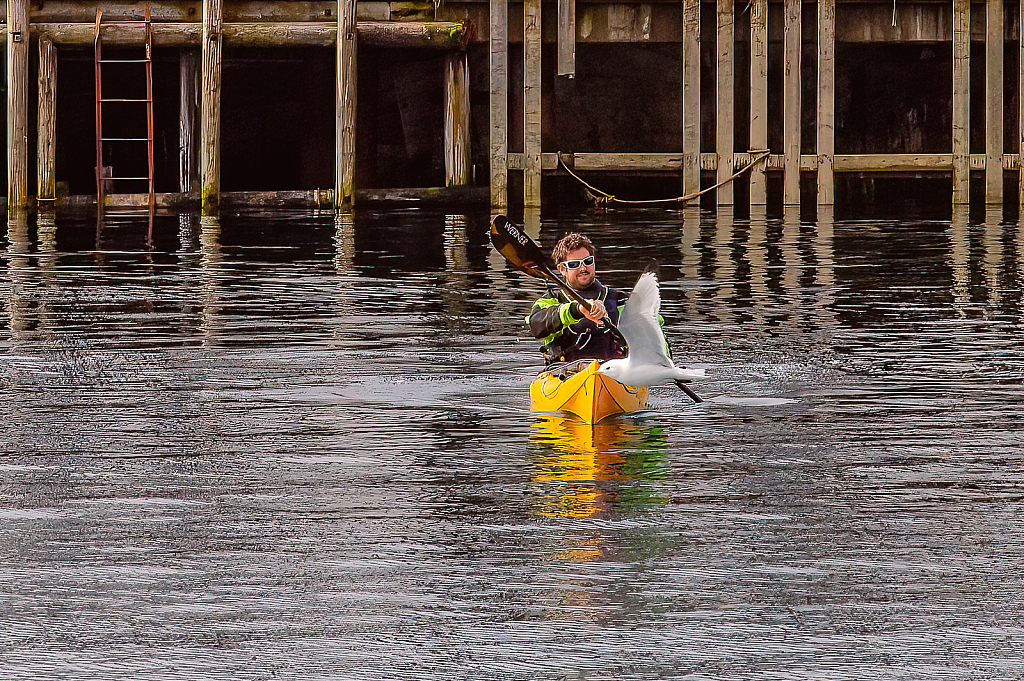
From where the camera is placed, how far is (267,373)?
1135cm

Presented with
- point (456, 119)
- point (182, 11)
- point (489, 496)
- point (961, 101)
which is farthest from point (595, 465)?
point (961, 101)

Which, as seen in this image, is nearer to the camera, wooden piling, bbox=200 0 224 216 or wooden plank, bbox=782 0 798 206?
wooden piling, bbox=200 0 224 216

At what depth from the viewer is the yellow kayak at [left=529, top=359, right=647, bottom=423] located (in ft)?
31.6

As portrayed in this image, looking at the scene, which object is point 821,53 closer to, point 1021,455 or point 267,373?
point 267,373

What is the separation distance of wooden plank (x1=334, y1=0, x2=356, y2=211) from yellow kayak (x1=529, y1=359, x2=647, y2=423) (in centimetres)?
1542

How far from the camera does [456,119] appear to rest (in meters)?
26.1

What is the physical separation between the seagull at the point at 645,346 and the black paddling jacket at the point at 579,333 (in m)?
0.56

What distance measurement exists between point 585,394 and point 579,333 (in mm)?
577

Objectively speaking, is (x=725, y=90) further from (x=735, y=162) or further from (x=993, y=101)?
(x=993, y=101)

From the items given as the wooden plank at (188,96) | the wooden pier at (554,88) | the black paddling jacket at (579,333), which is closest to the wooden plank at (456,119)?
the wooden pier at (554,88)

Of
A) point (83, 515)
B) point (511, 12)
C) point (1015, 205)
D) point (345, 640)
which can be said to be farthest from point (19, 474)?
point (1015, 205)

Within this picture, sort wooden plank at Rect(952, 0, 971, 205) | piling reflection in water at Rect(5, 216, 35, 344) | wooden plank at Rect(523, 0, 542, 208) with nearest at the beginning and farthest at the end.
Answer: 1. piling reflection in water at Rect(5, 216, 35, 344)
2. wooden plank at Rect(523, 0, 542, 208)
3. wooden plank at Rect(952, 0, 971, 205)

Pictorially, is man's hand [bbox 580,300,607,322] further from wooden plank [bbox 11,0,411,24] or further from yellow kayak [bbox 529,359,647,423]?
wooden plank [bbox 11,0,411,24]

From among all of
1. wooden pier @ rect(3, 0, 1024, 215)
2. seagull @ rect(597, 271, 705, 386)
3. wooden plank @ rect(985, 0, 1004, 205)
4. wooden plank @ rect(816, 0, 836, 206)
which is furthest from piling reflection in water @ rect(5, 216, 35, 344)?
wooden plank @ rect(985, 0, 1004, 205)
